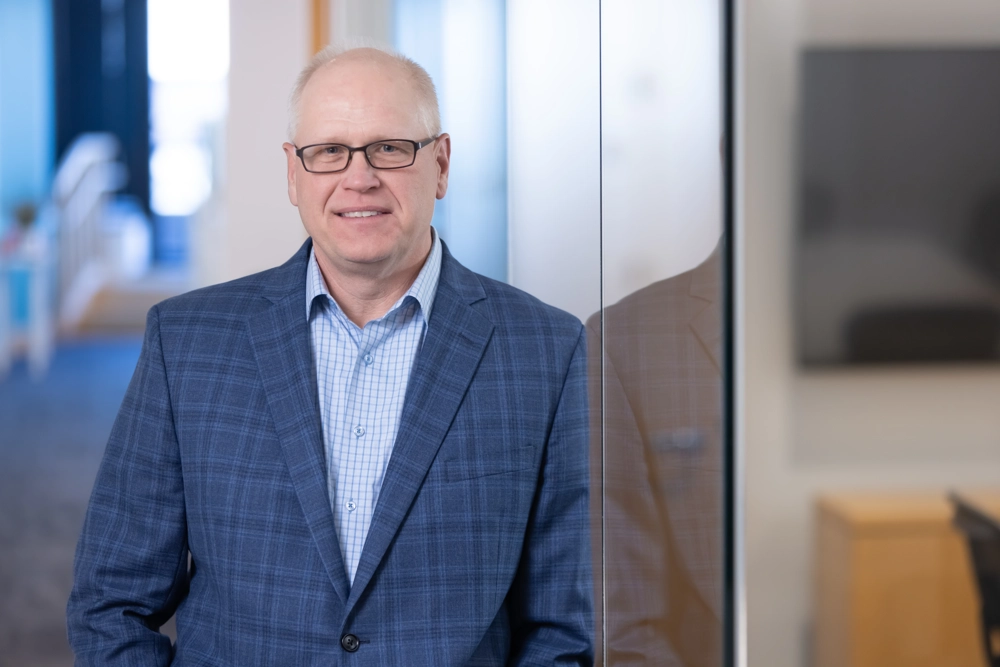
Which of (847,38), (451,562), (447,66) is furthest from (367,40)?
(847,38)

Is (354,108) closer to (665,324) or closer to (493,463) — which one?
(493,463)

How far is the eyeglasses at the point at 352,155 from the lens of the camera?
792 mm

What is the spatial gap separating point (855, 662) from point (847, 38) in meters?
0.16

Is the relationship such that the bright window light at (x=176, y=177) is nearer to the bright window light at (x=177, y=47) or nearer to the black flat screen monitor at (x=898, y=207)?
the bright window light at (x=177, y=47)

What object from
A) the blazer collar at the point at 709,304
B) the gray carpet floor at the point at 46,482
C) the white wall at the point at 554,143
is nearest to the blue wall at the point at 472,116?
the white wall at the point at 554,143

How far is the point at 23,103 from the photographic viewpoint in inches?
298

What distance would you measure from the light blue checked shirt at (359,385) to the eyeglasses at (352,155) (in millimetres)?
109

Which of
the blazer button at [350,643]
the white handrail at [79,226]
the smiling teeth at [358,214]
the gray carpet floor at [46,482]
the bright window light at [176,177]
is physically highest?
the bright window light at [176,177]

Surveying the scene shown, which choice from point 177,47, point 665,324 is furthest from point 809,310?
point 177,47

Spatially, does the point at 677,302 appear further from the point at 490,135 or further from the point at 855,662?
the point at 490,135

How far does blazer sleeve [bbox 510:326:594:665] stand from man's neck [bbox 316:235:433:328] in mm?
175

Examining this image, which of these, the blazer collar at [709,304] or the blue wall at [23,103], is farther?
the blue wall at [23,103]

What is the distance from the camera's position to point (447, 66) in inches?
35.7

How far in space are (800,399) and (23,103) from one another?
8540 millimetres
